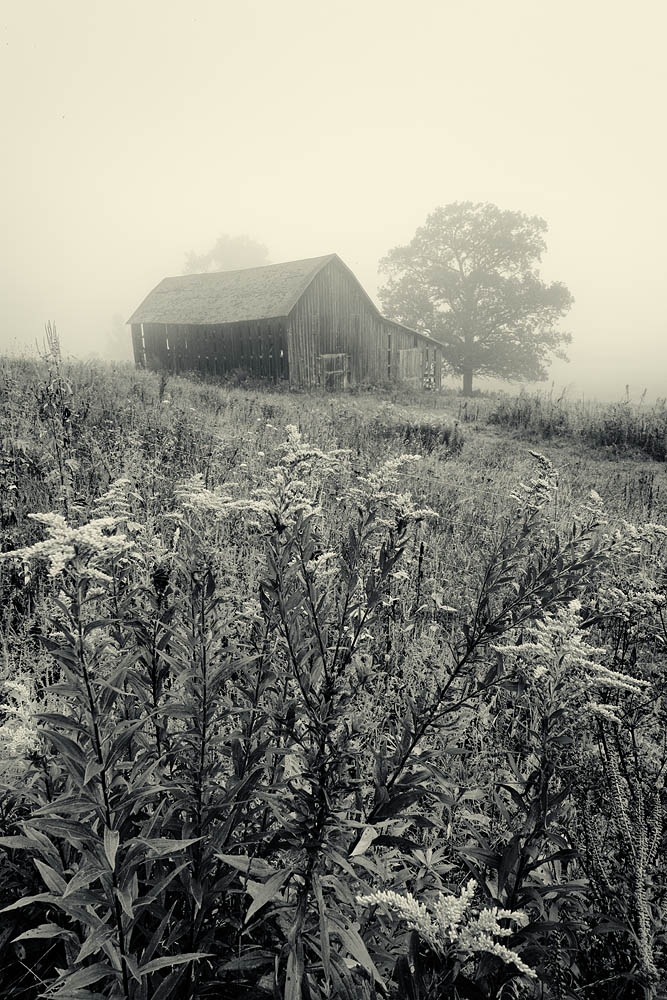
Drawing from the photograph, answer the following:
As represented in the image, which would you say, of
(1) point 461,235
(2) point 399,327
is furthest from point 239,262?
(2) point 399,327

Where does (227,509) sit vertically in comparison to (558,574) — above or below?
above

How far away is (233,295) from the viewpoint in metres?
29.1

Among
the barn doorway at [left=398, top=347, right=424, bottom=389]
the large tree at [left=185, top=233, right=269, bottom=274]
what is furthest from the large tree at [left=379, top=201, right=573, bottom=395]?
the large tree at [left=185, top=233, right=269, bottom=274]

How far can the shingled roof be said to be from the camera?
25938 millimetres

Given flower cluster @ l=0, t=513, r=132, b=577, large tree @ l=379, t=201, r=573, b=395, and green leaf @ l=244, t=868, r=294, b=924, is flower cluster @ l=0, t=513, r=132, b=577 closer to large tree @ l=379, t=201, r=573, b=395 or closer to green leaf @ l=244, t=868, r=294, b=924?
green leaf @ l=244, t=868, r=294, b=924

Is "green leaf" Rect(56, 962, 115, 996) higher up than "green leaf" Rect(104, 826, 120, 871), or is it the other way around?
"green leaf" Rect(104, 826, 120, 871)

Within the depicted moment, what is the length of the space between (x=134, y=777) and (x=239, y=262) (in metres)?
77.5

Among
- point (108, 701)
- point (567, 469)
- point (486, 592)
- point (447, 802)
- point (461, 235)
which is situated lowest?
point (567, 469)

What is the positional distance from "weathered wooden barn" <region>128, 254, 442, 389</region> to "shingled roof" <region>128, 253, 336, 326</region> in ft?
0.23

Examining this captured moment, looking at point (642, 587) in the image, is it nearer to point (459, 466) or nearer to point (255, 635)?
point (255, 635)

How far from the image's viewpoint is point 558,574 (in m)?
1.87

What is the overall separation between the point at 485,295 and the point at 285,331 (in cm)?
2089

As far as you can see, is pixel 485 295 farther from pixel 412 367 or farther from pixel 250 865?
pixel 250 865

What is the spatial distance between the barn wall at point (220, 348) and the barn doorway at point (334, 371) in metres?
2.43
